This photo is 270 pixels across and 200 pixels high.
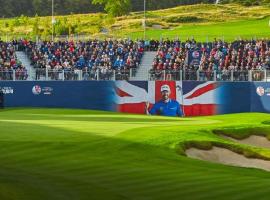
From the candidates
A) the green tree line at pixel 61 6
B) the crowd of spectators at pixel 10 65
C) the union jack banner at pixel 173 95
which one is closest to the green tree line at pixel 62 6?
the green tree line at pixel 61 6

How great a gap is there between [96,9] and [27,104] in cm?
12415

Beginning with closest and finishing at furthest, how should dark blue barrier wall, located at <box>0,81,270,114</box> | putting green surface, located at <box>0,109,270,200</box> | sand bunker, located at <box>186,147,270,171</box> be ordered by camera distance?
1. putting green surface, located at <box>0,109,270,200</box>
2. sand bunker, located at <box>186,147,270,171</box>
3. dark blue barrier wall, located at <box>0,81,270,114</box>

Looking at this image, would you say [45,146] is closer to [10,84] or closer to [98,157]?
[98,157]

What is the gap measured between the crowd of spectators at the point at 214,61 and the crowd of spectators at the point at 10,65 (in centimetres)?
1074

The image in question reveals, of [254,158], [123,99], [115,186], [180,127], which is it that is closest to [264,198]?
[115,186]

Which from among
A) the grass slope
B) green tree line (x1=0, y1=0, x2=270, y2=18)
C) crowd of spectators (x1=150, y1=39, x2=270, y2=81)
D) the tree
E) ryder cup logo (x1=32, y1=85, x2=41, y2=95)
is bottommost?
ryder cup logo (x1=32, y1=85, x2=41, y2=95)

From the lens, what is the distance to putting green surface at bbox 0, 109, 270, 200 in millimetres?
18203

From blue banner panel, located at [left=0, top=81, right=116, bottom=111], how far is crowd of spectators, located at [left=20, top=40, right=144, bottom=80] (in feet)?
2.17

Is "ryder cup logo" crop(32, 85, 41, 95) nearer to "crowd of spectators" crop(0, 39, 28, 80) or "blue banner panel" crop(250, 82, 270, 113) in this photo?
"crowd of spectators" crop(0, 39, 28, 80)

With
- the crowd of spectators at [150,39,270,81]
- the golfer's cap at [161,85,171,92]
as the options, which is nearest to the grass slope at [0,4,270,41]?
the crowd of spectators at [150,39,270,81]

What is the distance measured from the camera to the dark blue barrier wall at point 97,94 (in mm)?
54938

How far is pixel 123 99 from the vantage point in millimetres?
57438

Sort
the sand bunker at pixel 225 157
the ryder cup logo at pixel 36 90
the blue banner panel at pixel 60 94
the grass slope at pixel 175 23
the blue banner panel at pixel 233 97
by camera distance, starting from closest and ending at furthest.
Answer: the sand bunker at pixel 225 157 < the blue banner panel at pixel 233 97 < the blue banner panel at pixel 60 94 < the ryder cup logo at pixel 36 90 < the grass slope at pixel 175 23

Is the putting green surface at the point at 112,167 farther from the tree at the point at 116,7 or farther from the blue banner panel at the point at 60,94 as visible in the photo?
the tree at the point at 116,7
